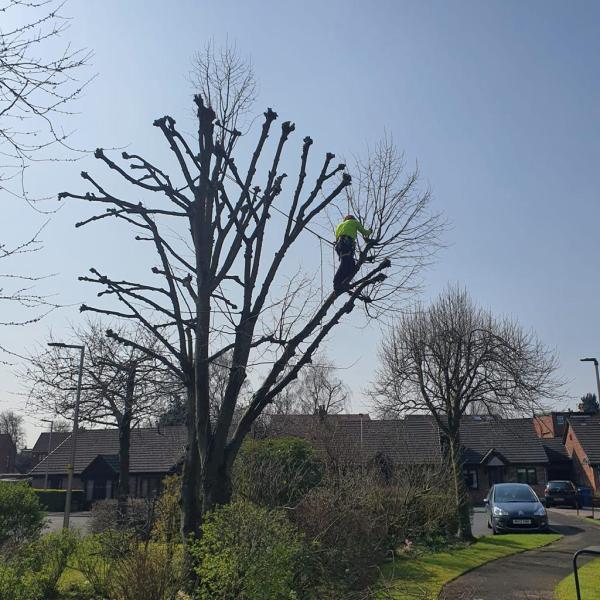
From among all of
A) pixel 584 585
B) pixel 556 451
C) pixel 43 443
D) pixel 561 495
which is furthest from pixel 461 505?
pixel 43 443

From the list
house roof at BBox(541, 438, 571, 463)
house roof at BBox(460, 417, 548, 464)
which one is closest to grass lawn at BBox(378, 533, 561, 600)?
house roof at BBox(460, 417, 548, 464)

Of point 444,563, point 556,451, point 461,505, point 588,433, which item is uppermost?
point 588,433

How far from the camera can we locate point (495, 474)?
145 ft

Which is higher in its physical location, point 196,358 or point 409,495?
point 196,358

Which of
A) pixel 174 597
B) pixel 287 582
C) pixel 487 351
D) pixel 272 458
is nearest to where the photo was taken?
pixel 287 582

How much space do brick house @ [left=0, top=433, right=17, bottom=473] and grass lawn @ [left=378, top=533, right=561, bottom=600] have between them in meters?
72.0

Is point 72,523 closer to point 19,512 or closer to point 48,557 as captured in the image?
point 19,512

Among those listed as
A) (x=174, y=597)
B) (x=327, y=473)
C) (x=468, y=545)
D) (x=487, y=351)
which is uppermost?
(x=487, y=351)

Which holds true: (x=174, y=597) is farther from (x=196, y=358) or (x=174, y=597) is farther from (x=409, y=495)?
(x=409, y=495)

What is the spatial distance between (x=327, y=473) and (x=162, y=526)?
417 cm

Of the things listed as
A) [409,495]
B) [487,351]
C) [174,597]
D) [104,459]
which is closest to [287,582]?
[174,597]

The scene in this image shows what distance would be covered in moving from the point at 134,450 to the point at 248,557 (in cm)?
4110

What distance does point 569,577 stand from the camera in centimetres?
1055

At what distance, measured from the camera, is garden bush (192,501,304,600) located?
560cm
